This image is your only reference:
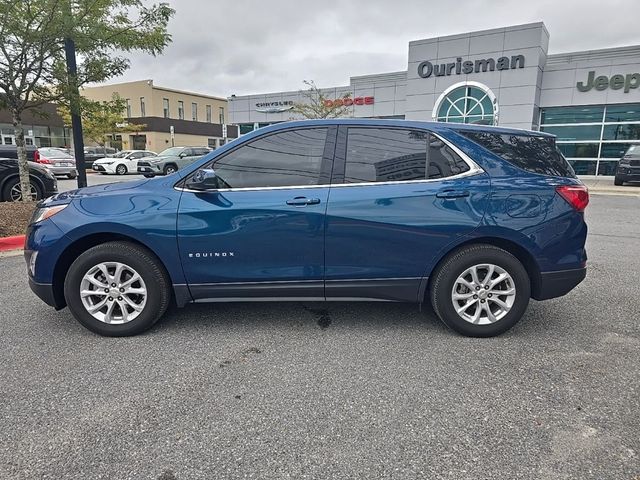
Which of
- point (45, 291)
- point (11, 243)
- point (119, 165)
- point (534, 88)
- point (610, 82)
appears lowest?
point (11, 243)

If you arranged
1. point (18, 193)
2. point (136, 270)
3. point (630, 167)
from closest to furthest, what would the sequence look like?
point (136, 270)
point (18, 193)
point (630, 167)

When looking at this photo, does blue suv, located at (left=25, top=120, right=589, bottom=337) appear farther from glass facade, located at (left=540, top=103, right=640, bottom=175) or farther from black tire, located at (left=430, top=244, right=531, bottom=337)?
glass facade, located at (left=540, top=103, right=640, bottom=175)

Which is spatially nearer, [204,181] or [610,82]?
[204,181]

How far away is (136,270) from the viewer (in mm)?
3359

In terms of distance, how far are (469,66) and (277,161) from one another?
72.0 feet

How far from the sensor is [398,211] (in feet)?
10.9

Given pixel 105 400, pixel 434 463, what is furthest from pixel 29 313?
pixel 434 463

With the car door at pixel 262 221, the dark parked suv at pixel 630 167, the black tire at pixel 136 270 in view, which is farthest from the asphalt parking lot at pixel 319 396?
the dark parked suv at pixel 630 167

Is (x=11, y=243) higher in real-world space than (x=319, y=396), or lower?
higher

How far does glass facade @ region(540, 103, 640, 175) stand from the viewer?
66.1 feet

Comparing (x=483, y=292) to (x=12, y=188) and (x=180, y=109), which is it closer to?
(x=12, y=188)

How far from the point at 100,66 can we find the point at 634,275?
8916 mm

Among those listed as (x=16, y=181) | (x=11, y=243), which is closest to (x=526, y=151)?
(x=11, y=243)

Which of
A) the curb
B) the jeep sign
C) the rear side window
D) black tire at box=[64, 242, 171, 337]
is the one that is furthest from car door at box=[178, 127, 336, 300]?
the jeep sign
